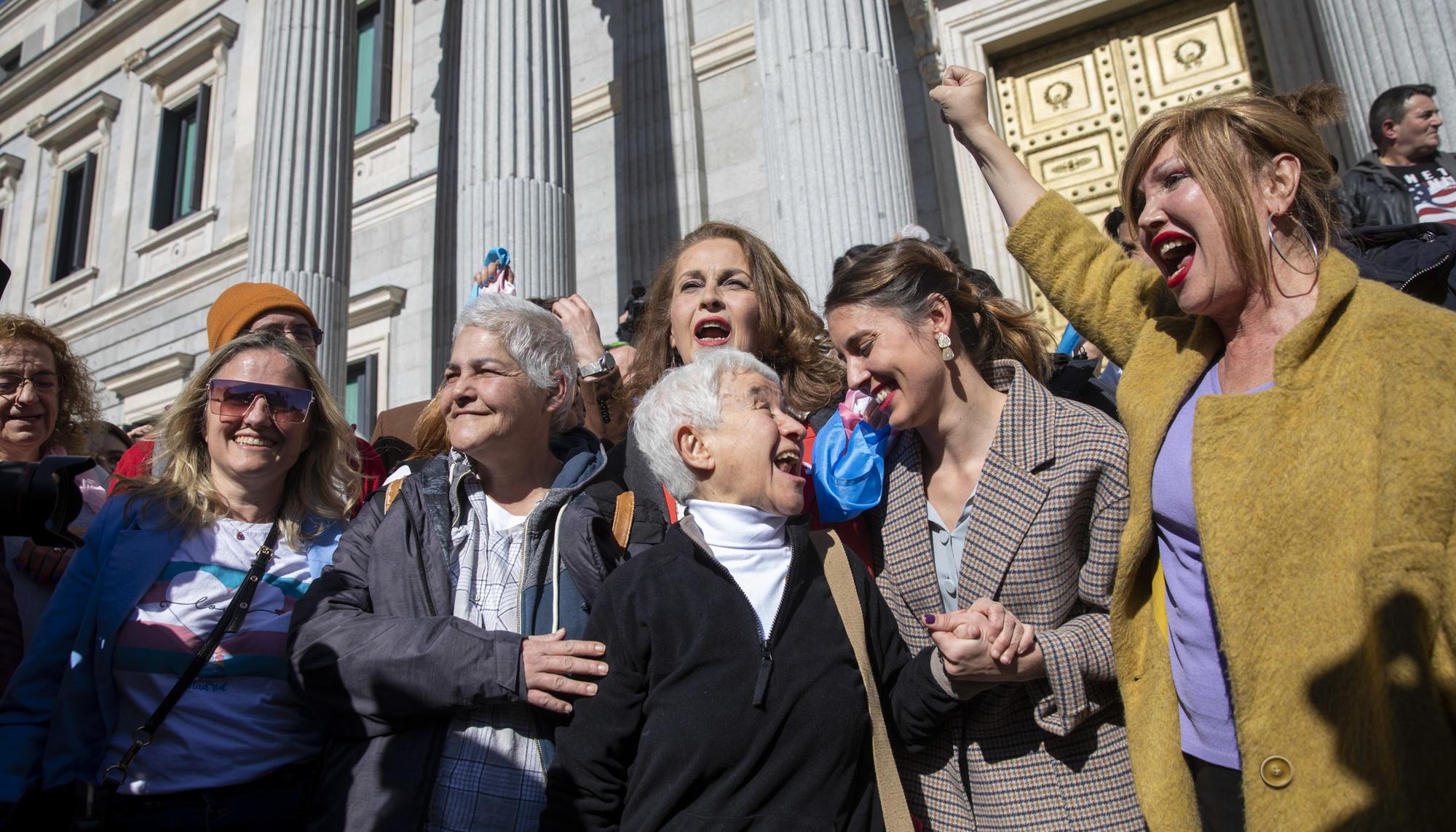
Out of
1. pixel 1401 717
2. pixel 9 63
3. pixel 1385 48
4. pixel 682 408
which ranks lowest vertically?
pixel 1401 717

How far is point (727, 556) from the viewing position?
2092 millimetres

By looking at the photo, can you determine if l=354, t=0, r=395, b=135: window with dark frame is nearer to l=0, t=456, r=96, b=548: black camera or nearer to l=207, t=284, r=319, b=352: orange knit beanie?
l=207, t=284, r=319, b=352: orange knit beanie

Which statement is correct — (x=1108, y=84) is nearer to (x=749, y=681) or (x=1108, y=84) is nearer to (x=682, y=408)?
(x=682, y=408)

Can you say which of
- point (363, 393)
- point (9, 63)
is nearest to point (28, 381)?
point (363, 393)

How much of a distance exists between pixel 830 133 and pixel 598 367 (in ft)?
9.84

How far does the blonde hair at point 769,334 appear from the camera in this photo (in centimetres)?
314

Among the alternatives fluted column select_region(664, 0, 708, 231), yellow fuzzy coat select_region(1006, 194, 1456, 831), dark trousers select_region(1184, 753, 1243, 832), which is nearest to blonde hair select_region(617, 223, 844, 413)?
yellow fuzzy coat select_region(1006, 194, 1456, 831)

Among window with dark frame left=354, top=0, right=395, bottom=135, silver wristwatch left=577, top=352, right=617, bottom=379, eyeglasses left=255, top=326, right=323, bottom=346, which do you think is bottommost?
silver wristwatch left=577, top=352, right=617, bottom=379

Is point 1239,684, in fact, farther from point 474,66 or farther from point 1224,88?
point 474,66

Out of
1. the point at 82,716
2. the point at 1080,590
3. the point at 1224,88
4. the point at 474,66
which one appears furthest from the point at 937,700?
the point at 474,66

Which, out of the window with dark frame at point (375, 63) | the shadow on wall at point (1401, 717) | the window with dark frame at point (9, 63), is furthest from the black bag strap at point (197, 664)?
the window with dark frame at point (9, 63)

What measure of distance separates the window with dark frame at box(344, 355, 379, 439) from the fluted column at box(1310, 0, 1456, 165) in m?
11.0

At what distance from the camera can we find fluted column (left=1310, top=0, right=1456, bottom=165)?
499 centimetres

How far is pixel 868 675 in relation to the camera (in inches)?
77.7
